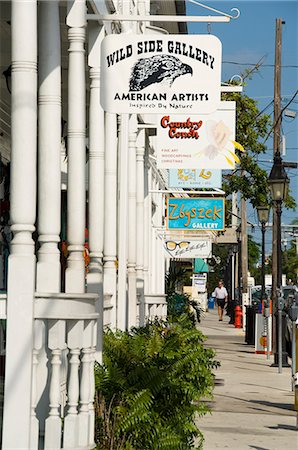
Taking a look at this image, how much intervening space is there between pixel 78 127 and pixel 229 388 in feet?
33.3

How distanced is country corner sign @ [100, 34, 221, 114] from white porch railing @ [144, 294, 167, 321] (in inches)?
394

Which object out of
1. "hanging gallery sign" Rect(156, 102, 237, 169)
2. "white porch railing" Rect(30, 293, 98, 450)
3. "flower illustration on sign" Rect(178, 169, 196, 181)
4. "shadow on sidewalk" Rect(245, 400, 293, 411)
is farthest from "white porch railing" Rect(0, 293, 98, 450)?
"flower illustration on sign" Rect(178, 169, 196, 181)

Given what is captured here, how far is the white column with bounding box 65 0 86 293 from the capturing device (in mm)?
10242

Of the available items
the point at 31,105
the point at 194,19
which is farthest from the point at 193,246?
the point at 31,105

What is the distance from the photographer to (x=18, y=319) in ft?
26.5

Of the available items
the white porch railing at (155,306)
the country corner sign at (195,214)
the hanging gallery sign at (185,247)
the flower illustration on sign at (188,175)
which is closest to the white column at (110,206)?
the white porch railing at (155,306)

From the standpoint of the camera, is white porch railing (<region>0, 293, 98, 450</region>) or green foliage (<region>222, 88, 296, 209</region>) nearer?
white porch railing (<region>0, 293, 98, 450</region>)

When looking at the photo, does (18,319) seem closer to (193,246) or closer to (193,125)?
(193,125)

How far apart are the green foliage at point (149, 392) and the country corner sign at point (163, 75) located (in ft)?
7.45

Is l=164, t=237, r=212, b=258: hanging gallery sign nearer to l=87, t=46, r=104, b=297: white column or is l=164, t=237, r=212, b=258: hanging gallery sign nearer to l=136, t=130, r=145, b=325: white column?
l=136, t=130, r=145, b=325: white column

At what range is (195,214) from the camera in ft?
95.9

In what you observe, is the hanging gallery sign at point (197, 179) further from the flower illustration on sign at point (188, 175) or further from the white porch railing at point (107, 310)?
the white porch railing at point (107, 310)

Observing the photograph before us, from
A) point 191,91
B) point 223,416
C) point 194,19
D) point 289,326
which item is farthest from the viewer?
point 289,326

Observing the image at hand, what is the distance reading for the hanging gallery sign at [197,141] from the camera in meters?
18.1
